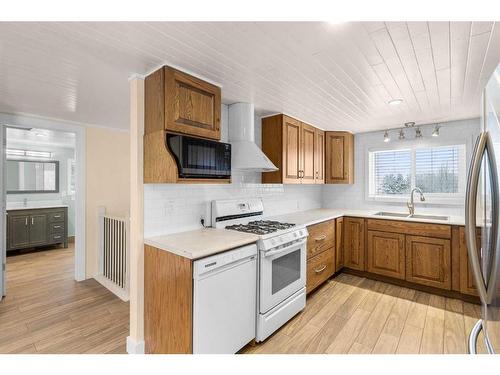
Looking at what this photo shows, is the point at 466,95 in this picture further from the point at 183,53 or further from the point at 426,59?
the point at 183,53

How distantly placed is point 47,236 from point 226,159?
473 centimetres

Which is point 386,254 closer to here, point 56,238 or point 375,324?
point 375,324

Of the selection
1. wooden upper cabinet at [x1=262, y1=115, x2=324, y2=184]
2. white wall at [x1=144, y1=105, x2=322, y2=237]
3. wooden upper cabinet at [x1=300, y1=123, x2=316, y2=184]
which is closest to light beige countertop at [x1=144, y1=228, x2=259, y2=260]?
white wall at [x1=144, y1=105, x2=322, y2=237]

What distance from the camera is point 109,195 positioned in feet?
12.4

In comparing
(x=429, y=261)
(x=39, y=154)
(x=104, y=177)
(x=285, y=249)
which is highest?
(x=39, y=154)

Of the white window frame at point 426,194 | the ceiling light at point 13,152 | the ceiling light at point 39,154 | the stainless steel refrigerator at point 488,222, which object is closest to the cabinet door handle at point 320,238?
the white window frame at point 426,194

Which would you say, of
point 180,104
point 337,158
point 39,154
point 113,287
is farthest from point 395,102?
point 39,154

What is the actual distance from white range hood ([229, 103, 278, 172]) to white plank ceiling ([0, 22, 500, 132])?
128mm

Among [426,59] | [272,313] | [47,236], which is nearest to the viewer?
[426,59]

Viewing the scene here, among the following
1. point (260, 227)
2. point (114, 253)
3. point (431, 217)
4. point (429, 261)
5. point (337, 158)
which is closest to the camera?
point (260, 227)

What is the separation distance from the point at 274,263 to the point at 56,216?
492 cm

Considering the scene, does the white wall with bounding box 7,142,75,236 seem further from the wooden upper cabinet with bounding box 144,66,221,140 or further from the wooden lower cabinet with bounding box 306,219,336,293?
the wooden lower cabinet with bounding box 306,219,336,293

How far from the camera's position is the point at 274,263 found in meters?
2.21
